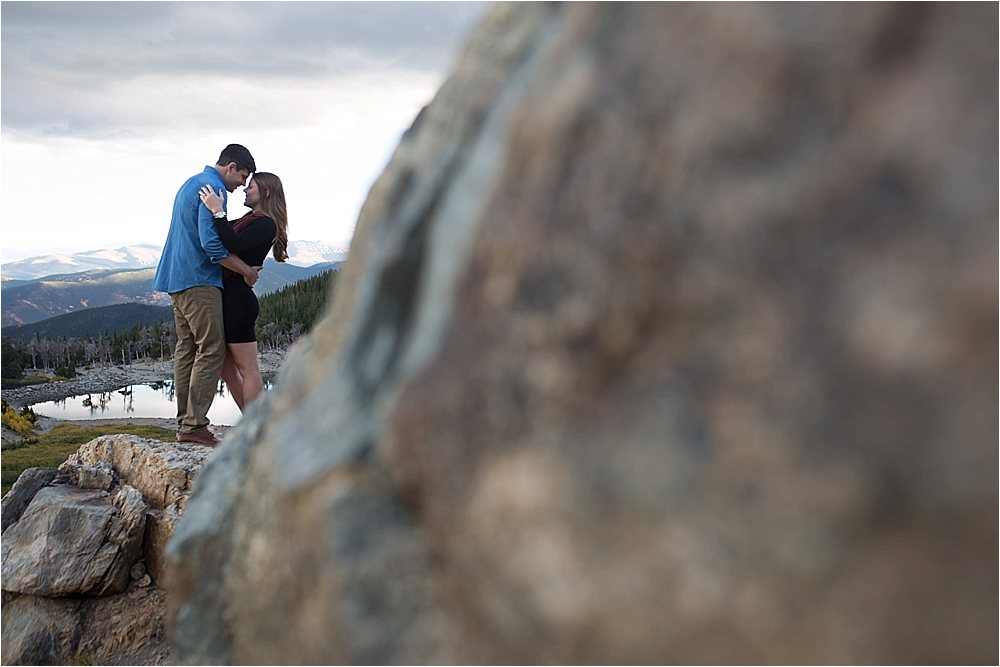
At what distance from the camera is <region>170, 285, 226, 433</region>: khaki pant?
6684mm

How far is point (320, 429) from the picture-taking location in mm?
2311

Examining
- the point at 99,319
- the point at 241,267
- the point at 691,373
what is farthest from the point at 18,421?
the point at 99,319

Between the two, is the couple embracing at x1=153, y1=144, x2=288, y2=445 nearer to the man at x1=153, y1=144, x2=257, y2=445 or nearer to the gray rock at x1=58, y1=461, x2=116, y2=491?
the man at x1=153, y1=144, x2=257, y2=445

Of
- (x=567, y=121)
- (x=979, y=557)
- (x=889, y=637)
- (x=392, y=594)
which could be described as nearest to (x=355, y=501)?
(x=392, y=594)

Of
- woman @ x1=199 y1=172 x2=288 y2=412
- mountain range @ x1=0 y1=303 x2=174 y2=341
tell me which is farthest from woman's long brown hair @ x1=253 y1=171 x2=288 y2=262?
mountain range @ x1=0 y1=303 x2=174 y2=341

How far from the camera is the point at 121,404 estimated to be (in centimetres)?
5547

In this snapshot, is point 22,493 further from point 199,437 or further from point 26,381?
point 26,381

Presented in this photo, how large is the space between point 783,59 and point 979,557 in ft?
3.76

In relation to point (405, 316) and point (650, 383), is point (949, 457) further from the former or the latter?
point (405, 316)

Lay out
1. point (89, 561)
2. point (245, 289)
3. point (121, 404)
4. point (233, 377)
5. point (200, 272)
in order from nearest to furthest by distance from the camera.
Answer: point (89, 561) < point (200, 272) < point (245, 289) < point (233, 377) < point (121, 404)

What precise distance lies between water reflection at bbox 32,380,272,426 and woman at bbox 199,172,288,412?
3577 cm

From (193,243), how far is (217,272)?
1.20ft

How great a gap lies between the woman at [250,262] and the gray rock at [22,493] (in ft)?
5.96

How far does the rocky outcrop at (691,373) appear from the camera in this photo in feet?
4.40
